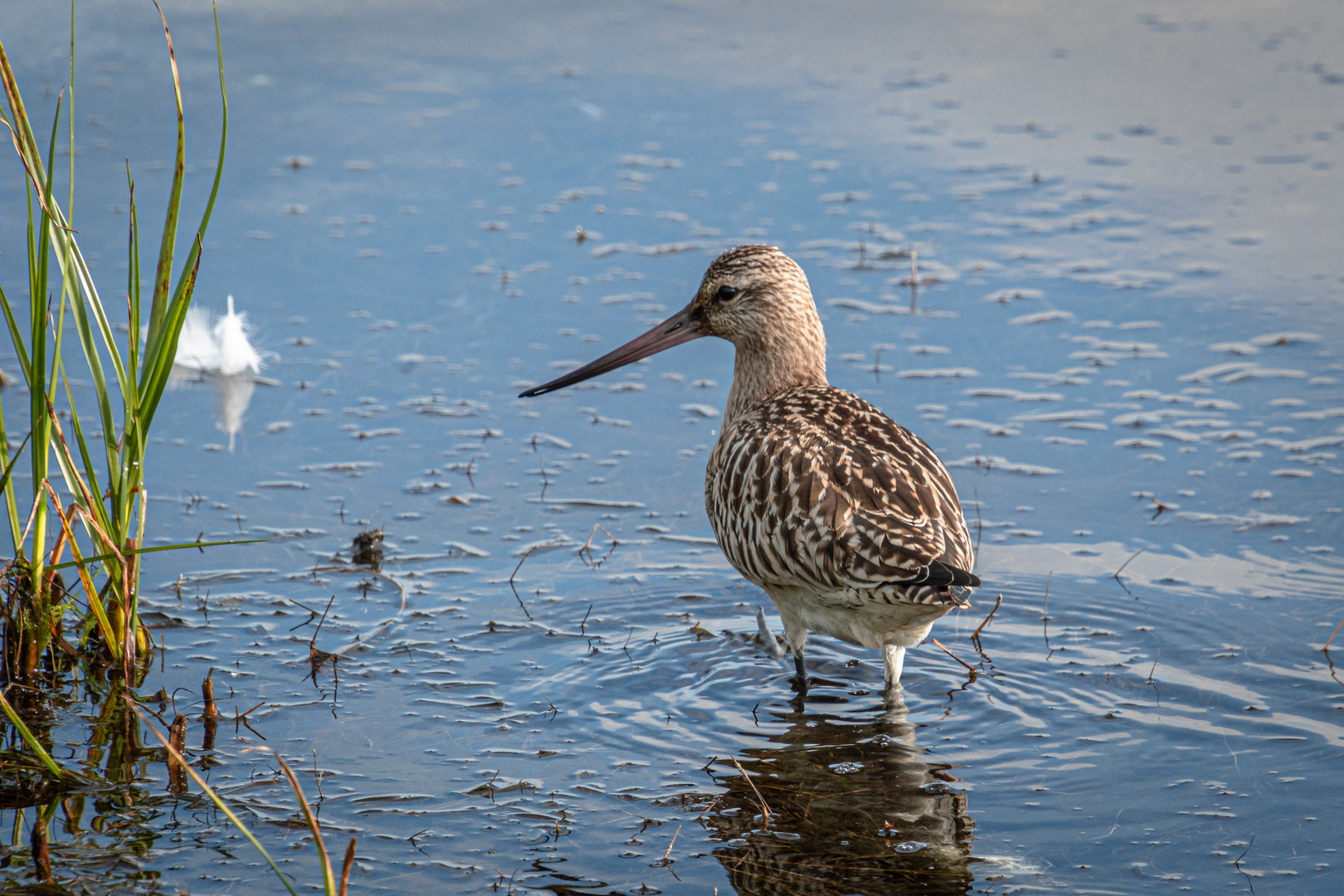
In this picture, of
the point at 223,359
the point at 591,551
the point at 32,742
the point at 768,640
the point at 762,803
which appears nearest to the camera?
the point at 32,742

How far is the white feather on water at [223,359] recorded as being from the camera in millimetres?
7320

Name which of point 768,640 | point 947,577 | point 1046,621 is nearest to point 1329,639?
point 1046,621

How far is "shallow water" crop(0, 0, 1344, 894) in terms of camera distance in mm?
4219

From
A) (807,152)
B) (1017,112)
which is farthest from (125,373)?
(1017,112)

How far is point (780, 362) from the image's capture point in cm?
593

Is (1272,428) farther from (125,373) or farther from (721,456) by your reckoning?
(125,373)

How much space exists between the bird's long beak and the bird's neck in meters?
0.26

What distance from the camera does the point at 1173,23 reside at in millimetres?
11453

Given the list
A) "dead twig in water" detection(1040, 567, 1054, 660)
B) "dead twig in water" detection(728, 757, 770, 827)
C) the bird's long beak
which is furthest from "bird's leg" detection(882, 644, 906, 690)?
the bird's long beak

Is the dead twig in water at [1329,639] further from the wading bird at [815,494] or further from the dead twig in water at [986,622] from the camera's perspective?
the wading bird at [815,494]

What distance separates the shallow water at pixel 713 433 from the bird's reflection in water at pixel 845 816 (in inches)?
0.8

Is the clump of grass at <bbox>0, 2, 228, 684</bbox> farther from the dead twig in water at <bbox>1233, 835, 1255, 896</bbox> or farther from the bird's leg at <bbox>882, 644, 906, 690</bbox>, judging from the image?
the dead twig in water at <bbox>1233, 835, 1255, 896</bbox>

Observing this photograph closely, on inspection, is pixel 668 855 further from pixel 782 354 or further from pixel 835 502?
pixel 782 354

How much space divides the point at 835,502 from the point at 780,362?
4.17 feet
